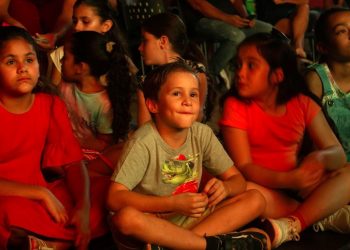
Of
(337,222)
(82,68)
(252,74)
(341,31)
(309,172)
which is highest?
(341,31)

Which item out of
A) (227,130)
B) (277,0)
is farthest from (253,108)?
(277,0)

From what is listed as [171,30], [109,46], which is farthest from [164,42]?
[109,46]

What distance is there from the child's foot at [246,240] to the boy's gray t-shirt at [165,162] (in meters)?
0.25

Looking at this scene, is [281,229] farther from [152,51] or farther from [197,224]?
[152,51]

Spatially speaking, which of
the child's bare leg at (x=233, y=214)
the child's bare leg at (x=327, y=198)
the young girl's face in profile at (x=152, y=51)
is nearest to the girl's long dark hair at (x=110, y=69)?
the young girl's face in profile at (x=152, y=51)

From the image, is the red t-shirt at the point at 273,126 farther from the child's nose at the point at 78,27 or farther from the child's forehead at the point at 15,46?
the child's nose at the point at 78,27

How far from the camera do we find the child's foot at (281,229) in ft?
8.46

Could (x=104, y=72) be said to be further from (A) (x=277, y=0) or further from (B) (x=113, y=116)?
(A) (x=277, y=0)

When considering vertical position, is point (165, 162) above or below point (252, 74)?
below

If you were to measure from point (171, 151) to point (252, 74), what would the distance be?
60 centimetres

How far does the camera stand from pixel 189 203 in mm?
2322

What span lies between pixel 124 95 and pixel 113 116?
12cm

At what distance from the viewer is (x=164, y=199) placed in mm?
2342

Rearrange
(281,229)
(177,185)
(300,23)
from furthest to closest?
(300,23), (281,229), (177,185)
